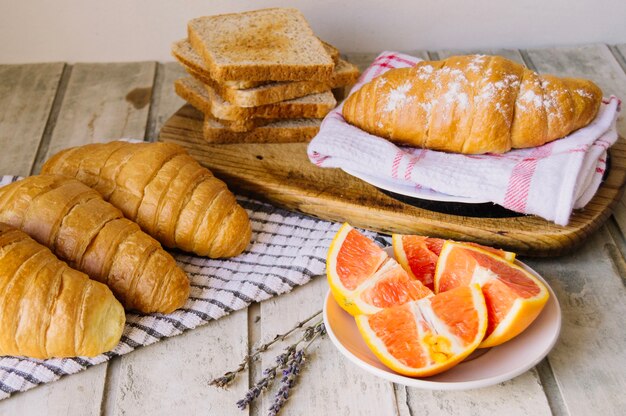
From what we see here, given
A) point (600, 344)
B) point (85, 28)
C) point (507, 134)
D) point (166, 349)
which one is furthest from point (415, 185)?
point (85, 28)

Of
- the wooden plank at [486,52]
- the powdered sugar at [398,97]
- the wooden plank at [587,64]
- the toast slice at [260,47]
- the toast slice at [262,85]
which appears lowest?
the wooden plank at [587,64]

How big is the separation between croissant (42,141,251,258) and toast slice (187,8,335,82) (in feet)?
1.19

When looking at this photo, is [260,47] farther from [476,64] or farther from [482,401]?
[482,401]

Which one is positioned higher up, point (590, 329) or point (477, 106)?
point (477, 106)

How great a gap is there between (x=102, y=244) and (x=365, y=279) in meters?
0.56

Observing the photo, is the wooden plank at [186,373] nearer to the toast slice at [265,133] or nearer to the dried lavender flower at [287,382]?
the dried lavender flower at [287,382]

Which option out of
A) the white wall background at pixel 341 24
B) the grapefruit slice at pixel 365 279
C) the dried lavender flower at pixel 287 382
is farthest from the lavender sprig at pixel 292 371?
the white wall background at pixel 341 24

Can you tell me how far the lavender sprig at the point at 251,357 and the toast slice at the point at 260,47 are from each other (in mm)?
736

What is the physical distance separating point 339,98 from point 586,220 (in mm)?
852

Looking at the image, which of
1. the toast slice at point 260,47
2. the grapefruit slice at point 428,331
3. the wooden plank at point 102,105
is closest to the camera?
the grapefruit slice at point 428,331

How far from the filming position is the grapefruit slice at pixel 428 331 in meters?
1.30

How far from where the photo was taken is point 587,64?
2664 mm

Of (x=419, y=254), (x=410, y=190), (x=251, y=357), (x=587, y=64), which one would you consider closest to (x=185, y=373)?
(x=251, y=357)

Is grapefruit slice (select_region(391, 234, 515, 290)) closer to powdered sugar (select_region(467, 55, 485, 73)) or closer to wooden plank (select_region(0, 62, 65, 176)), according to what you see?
powdered sugar (select_region(467, 55, 485, 73))
